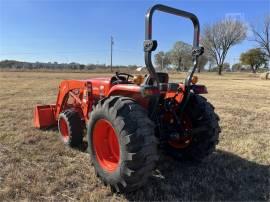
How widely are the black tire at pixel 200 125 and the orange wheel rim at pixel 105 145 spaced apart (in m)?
1.13

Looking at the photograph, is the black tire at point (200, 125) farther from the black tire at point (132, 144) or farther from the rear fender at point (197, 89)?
the black tire at point (132, 144)

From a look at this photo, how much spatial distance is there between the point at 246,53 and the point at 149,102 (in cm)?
7044

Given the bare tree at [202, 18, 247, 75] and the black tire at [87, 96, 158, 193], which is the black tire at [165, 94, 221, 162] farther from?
the bare tree at [202, 18, 247, 75]

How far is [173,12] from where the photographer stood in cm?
366

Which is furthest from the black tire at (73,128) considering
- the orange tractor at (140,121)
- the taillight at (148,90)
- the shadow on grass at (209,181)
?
the taillight at (148,90)

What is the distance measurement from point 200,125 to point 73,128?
2.08m

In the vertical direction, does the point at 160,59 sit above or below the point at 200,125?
above

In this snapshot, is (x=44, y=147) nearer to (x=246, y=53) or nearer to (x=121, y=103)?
(x=121, y=103)

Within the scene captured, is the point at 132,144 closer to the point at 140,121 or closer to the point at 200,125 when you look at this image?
the point at 140,121

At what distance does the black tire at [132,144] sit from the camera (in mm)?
3119

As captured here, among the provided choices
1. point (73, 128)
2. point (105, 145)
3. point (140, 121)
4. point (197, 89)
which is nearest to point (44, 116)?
point (73, 128)

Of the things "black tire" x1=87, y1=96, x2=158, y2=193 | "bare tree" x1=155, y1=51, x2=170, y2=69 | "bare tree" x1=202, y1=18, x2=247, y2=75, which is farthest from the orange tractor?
"bare tree" x1=202, y1=18, x2=247, y2=75

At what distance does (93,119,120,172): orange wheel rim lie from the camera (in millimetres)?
3816

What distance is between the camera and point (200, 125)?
13.8ft
